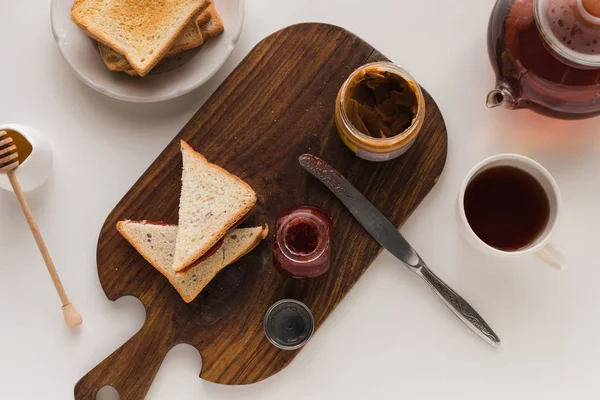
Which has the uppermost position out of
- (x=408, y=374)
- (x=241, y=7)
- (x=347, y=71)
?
(x=241, y=7)

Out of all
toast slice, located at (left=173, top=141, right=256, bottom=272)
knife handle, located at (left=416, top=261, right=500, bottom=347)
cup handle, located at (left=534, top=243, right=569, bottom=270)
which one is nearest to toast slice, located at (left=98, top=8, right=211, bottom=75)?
toast slice, located at (left=173, top=141, right=256, bottom=272)

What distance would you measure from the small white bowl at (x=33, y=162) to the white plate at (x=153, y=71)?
0.66 ft

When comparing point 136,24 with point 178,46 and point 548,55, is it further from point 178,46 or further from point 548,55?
point 548,55

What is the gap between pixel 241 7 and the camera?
1.59 m

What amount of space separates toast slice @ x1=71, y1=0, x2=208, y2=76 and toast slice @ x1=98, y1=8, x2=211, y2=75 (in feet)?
0.09

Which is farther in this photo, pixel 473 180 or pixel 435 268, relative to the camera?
pixel 435 268

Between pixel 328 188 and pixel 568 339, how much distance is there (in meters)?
0.78

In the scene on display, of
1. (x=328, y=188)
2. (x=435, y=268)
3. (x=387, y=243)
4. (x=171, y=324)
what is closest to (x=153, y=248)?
(x=171, y=324)

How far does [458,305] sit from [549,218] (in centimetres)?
33

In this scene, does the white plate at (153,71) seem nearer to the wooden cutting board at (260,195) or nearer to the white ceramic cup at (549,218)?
the wooden cutting board at (260,195)

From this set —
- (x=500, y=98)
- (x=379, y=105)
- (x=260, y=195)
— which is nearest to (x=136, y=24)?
(x=260, y=195)

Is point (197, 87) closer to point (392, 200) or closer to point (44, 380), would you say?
point (392, 200)

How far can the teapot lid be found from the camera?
1.24 m

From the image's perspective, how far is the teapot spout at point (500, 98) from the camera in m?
1.38
